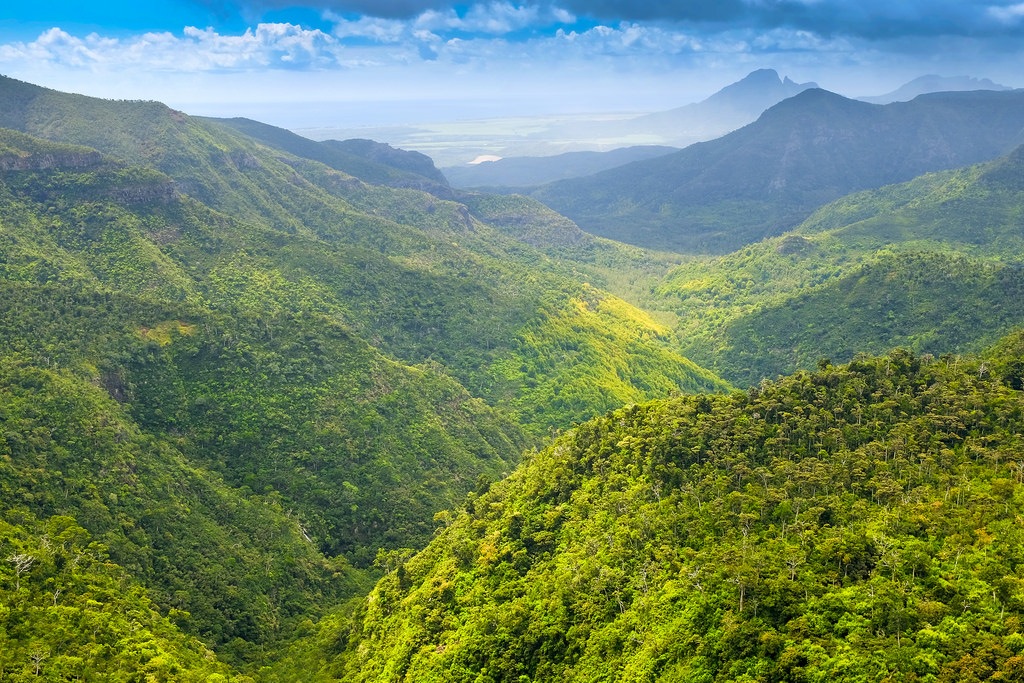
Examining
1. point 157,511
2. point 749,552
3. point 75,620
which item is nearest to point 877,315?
point 749,552

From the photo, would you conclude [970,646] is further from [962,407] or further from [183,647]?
[183,647]

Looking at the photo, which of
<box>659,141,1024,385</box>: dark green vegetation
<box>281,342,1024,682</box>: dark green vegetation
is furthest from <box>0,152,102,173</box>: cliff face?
<box>659,141,1024,385</box>: dark green vegetation

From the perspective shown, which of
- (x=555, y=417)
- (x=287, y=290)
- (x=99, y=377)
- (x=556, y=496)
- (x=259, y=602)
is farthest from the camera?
(x=287, y=290)

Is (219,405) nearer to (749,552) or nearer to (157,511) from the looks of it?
(157,511)

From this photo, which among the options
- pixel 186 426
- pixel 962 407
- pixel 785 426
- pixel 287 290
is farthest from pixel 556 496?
pixel 287 290

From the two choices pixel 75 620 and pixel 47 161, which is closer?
pixel 75 620

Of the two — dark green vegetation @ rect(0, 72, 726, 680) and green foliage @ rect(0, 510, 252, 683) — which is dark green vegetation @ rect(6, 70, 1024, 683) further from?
dark green vegetation @ rect(0, 72, 726, 680)
